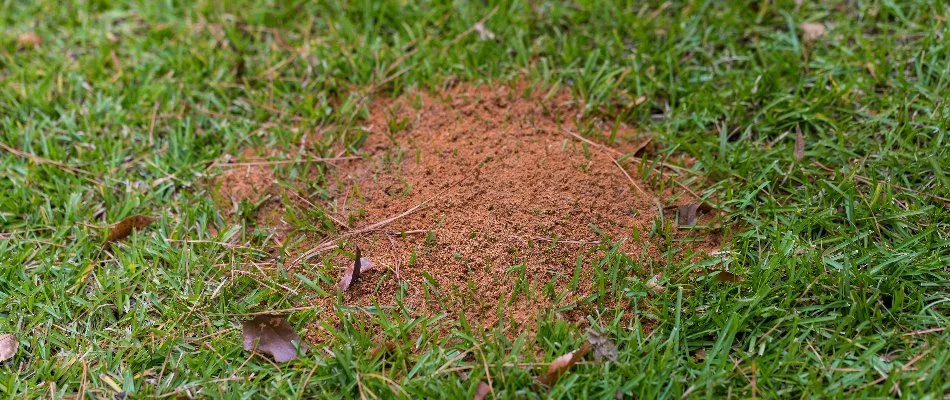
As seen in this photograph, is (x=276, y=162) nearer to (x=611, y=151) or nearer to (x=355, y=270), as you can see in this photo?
(x=355, y=270)

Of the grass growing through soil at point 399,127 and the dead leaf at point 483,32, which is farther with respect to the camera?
the dead leaf at point 483,32

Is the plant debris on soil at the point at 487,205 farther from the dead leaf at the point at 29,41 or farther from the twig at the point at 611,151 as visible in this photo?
the dead leaf at the point at 29,41

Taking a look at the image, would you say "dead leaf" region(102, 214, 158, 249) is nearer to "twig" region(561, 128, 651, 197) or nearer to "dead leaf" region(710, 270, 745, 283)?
"twig" region(561, 128, 651, 197)

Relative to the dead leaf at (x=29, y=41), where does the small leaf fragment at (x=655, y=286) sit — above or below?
below

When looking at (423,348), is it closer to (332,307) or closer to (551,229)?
(332,307)

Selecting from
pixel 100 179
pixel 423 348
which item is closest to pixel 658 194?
pixel 423 348

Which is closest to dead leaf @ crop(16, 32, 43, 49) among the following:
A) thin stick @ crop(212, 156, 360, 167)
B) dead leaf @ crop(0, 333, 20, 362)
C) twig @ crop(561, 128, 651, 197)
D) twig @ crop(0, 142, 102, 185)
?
twig @ crop(0, 142, 102, 185)

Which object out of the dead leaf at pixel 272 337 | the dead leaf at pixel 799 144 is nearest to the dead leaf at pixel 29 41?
the dead leaf at pixel 272 337
